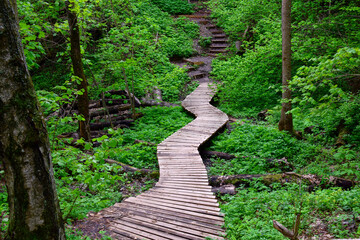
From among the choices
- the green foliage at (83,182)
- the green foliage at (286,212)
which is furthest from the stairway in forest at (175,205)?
the green foliage at (83,182)

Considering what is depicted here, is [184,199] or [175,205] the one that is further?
[184,199]

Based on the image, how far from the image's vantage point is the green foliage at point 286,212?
4594 mm

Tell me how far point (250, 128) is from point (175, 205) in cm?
565

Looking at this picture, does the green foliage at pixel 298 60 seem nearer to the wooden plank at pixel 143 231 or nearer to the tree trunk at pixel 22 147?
the wooden plank at pixel 143 231

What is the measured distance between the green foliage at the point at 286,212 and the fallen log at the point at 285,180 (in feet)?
2.25

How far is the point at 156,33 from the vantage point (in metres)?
21.2

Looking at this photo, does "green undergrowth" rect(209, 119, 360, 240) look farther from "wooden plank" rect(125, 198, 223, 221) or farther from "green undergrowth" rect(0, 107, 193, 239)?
"green undergrowth" rect(0, 107, 193, 239)

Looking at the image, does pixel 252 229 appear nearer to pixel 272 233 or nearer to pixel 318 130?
pixel 272 233

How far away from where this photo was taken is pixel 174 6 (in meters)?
26.3

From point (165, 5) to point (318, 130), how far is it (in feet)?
68.2

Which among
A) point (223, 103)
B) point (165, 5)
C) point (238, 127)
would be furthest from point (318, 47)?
point (165, 5)

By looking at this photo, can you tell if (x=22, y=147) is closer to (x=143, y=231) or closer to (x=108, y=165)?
(x=108, y=165)

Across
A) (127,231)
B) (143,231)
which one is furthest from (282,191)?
(127,231)

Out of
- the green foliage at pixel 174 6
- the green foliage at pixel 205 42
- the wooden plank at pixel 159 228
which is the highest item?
the green foliage at pixel 174 6
